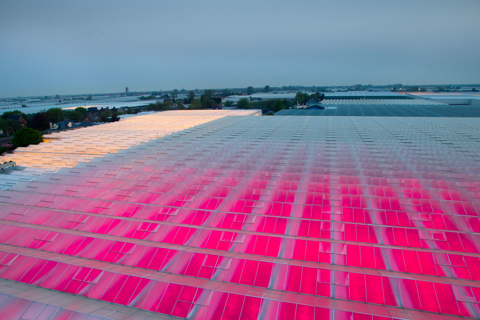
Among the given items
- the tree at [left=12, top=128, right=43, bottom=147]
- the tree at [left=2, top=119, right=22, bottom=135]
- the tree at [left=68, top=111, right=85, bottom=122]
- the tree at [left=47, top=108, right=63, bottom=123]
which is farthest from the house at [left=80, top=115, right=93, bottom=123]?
Result: the tree at [left=12, top=128, right=43, bottom=147]

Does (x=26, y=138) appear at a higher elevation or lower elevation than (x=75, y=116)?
higher

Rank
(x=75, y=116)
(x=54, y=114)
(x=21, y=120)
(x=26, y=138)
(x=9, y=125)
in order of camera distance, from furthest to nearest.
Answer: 1. (x=75, y=116)
2. (x=54, y=114)
3. (x=21, y=120)
4. (x=9, y=125)
5. (x=26, y=138)

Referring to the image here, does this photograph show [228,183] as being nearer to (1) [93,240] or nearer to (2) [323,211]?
(2) [323,211]

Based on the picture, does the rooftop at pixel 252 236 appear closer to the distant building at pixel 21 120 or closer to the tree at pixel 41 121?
the tree at pixel 41 121

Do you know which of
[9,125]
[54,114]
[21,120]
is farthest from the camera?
[54,114]

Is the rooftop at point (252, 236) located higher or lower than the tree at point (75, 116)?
higher

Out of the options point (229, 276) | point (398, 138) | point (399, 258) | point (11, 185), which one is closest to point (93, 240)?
point (229, 276)

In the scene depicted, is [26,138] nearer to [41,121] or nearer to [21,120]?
[41,121]

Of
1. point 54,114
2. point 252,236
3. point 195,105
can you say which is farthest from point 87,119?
point 252,236

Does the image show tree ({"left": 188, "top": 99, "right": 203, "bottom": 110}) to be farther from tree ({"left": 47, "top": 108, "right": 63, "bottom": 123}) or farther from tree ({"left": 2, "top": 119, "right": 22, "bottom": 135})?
tree ({"left": 2, "top": 119, "right": 22, "bottom": 135})

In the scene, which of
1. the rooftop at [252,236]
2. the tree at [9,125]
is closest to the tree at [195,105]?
the tree at [9,125]

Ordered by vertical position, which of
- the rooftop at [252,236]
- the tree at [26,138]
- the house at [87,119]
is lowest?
the house at [87,119]
